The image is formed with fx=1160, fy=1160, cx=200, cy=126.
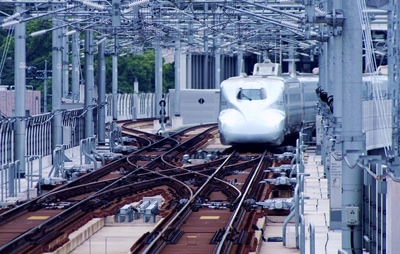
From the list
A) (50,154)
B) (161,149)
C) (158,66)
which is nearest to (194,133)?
(158,66)

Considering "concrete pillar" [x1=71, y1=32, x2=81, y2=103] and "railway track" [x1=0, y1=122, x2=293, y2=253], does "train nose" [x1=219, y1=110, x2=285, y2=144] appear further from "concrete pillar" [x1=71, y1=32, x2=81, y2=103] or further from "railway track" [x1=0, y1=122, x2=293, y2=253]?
"concrete pillar" [x1=71, y1=32, x2=81, y2=103]

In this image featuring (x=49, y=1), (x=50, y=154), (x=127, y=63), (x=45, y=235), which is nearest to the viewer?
(x=45, y=235)

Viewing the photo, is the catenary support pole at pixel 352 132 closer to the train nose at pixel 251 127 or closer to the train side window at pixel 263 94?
the train nose at pixel 251 127

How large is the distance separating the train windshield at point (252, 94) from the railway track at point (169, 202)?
1.84 metres

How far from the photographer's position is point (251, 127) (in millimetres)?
35219

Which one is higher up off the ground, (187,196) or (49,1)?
(49,1)

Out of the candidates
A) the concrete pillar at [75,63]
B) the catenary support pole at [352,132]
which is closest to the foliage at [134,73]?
the concrete pillar at [75,63]

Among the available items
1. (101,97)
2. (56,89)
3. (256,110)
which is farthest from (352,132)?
(101,97)

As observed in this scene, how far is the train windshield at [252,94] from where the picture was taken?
3575cm

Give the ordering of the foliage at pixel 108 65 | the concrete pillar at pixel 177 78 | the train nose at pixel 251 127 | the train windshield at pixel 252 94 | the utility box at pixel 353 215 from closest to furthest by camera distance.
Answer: the utility box at pixel 353 215 → the train nose at pixel 251 127 → the train windshield at pixel 252 94 → the concrete pillar at pixel 177 78 → the foliage at pixel 108 65

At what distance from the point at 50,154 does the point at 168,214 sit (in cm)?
1231

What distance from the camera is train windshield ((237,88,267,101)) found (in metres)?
35.8

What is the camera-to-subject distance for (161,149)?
40.5 m

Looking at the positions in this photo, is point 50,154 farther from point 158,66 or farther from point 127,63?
point 127,63
